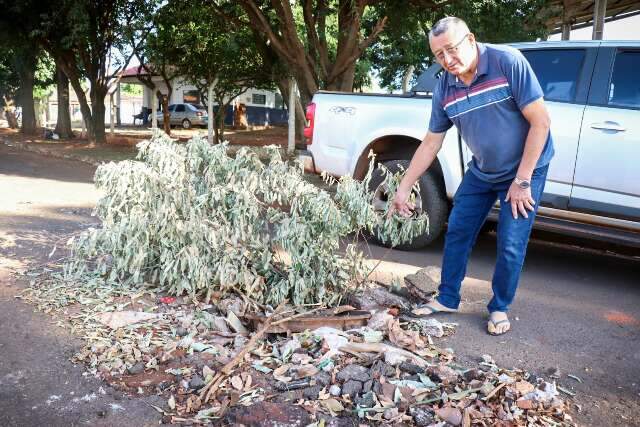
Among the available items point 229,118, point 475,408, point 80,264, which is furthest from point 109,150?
point 229,118

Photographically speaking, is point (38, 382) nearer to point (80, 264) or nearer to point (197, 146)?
point (80, 264)

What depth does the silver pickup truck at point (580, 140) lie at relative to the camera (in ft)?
14.9

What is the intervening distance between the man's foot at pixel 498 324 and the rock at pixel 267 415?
1.51m

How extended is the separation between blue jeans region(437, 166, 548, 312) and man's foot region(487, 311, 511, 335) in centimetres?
4

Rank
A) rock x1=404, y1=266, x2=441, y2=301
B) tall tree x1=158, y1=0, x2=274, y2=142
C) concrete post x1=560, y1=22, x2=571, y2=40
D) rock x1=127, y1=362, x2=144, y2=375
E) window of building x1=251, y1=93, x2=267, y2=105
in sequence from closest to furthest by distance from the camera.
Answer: rock x1=127, y1=362, x2=144, y2=375, rock x1=404, y1=266, x2=441, y2=301, tall tree x1=158, y1=0, x2=274, y2=142, concrete post x1=560, y1=22, x2=571, y2=40, window of building x1=251, y1=93, x2=267, y2=105

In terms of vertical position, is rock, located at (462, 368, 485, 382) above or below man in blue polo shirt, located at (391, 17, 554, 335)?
below

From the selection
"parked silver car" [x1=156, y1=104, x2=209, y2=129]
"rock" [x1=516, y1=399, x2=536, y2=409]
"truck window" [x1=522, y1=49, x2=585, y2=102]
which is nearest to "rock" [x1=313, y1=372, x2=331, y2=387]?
"rock" [x1=516, y1=399, x2=536, y2=409]

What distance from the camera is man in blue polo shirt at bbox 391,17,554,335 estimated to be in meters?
3.16

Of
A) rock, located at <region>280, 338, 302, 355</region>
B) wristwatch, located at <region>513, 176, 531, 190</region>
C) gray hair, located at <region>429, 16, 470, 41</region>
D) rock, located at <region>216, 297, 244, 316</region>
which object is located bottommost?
Answer: rock, located at <region>280, 338, 302, 355</region>

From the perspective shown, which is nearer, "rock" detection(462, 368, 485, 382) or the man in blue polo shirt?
"rock" detection(462, 368, 485, 382)

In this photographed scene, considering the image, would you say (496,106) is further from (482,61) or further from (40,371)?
(40,371)

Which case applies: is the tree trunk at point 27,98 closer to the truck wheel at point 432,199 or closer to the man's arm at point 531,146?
the truck wheel at point 432,199

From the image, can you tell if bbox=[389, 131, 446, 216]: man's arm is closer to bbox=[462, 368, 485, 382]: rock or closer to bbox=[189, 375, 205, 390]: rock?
bbox=[462, 368, 485, 382]: rock

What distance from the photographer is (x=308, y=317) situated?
12.0ft
